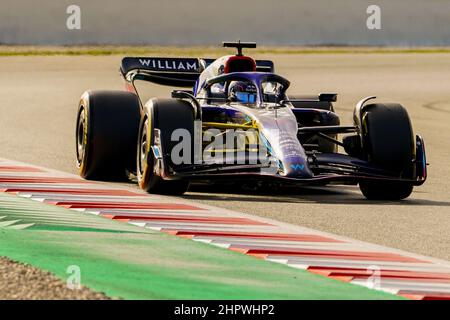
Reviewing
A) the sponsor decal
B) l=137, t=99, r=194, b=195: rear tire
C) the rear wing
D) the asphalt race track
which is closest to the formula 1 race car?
l=137, t=99, r=194, b=195: rear tire

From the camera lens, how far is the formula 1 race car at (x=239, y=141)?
11.5 metres

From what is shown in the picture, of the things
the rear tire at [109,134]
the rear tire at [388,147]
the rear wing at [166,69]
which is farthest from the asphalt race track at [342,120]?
the rear wing at [166,69]

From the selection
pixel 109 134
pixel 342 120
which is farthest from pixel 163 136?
pixel 342 120

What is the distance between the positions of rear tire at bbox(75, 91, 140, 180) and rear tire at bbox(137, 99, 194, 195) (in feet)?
3.27

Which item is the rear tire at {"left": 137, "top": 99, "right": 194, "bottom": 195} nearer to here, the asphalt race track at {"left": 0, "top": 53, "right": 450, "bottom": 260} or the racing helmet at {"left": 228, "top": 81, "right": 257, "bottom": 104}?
the asphalt race track at {"left": 0, "top": 53, "right": 450, "bottom": 260}

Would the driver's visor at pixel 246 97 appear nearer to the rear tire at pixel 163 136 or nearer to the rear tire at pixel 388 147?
the rear tire at pixel 163 136

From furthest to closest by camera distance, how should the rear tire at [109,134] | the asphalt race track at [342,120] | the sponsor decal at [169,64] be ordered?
the sponsor decal at [169,64] → the rear tire at [109,134] → the asphalt race track at [342,120]

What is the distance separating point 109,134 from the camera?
13.0 metres

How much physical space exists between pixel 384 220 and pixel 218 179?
5.54 feet

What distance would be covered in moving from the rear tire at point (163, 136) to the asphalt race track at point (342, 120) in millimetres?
281

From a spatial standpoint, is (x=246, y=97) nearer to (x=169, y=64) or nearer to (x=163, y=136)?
→ (x=163, y=136)

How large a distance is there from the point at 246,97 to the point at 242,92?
88 millimetres
